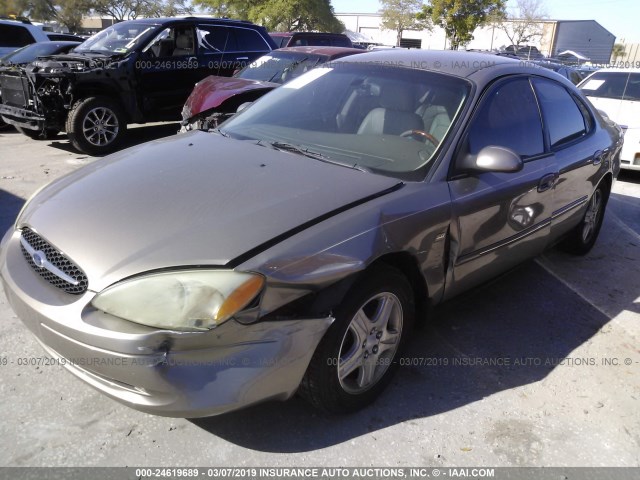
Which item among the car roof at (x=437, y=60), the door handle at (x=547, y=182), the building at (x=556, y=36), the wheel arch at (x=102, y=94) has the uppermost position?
the car roof at (x=437, y=60)

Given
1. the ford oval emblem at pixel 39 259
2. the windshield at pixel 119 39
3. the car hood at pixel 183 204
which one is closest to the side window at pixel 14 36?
the windshield at pixel 119 39

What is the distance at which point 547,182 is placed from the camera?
3.45m

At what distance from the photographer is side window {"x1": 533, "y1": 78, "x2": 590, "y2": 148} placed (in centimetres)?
367

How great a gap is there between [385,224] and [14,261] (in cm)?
169

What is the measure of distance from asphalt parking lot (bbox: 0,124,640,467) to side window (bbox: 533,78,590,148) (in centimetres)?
124

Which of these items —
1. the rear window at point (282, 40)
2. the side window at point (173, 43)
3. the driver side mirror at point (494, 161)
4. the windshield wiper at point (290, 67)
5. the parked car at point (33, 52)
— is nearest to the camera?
the driver side mirror at point (494, 161)

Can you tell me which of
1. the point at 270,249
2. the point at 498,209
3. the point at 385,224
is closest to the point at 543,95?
the point at 498,209

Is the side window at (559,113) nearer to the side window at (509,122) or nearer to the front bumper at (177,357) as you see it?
the side window at (509,122)

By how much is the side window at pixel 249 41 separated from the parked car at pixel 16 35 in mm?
4418

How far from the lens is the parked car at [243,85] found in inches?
259

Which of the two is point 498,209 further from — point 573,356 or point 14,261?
point 14,261

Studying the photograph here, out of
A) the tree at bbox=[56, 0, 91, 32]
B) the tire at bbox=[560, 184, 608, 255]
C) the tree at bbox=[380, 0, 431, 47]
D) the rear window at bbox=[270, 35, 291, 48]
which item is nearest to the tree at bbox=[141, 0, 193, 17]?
the tree at bbox=[56, 0, 91, 32]

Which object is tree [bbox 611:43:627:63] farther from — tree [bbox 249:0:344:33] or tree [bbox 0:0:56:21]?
tree [bbox 0:0:56:21]

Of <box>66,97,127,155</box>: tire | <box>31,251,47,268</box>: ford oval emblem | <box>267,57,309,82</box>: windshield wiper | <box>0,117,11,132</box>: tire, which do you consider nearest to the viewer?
<box>31,251,47,268</box>: ford oval emblem
